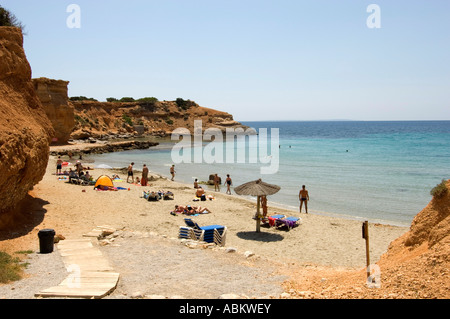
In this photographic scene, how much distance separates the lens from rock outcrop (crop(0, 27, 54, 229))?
9586 millimetres

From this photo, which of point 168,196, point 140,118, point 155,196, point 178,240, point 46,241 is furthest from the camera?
point 140,118

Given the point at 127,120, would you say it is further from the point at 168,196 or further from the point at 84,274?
the point at 84,274

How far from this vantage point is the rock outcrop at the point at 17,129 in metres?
9.59

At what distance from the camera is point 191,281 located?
24.0 feet

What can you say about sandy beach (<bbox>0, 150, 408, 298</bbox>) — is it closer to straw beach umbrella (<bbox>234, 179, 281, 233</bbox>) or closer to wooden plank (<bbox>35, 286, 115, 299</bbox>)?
wooden plank (<bbox>35, 286, 115, 299</bbox>)

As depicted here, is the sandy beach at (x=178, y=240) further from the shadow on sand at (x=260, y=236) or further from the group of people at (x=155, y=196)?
the group of people at (x=155, y=196)

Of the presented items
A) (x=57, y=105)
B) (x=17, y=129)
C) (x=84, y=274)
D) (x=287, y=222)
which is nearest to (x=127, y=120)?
(x=57, y=105)

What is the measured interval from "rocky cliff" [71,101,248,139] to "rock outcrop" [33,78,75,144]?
333 inches

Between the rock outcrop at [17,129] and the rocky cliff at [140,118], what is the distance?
46.3m

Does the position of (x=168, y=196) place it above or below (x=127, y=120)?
below

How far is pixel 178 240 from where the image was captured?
34.2 feet

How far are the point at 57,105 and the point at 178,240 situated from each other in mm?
41590
